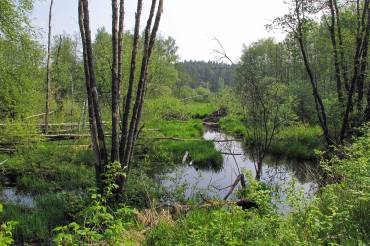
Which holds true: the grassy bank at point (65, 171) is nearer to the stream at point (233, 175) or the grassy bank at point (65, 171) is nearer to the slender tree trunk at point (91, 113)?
the slender tree trunk at point (91, 113)

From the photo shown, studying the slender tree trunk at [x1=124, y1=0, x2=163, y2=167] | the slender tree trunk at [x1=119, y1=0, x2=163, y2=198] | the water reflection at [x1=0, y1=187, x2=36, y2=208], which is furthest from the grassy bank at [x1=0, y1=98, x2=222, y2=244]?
the slender tree trunk at [x1=124, y1=0, x2=163, y2=167]

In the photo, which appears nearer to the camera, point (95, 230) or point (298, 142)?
point (95, 230)

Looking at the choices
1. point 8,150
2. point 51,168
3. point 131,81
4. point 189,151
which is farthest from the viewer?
point 189,151

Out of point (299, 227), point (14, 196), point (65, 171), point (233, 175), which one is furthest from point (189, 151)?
point (299, 227)

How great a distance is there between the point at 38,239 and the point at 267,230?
4413 mm

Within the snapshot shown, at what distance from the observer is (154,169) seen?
11.8 metres

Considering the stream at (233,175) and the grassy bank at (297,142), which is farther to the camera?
the grassy bank at (297,142)

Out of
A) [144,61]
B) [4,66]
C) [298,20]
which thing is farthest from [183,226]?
[4,66]

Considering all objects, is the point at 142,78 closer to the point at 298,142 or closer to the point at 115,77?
the point at 115,77

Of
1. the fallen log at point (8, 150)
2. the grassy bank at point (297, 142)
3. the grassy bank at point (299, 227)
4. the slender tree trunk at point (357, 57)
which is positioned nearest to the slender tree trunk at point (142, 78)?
the grassy bank at point (299, 227)

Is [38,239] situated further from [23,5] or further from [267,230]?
[23,5]

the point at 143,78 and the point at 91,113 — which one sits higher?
the point at 143,78

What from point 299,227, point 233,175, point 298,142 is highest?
point 299,227

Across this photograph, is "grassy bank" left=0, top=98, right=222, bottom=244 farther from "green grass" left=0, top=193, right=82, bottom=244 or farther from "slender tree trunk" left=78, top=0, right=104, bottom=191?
"slender tree trunk" left=78, top=0, right=104, bottom=191
